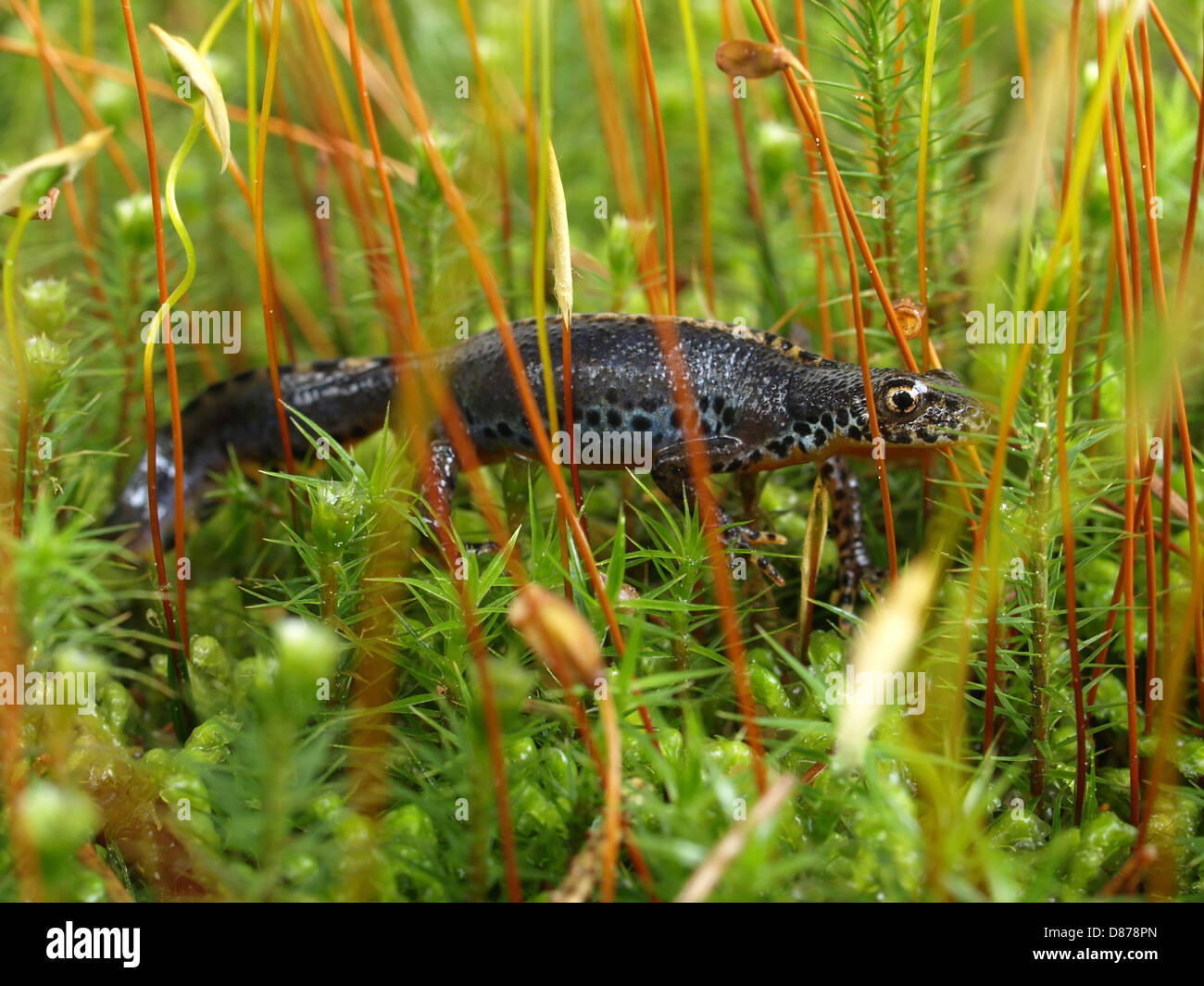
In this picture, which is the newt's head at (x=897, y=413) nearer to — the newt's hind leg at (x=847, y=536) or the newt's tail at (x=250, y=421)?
the newt's hind leg at (x=847, y=536)

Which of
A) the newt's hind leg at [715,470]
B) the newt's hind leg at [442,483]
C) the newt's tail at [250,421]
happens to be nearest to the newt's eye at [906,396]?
the newt's hind leg at [715,470]

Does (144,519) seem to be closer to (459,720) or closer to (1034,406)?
(459,720)

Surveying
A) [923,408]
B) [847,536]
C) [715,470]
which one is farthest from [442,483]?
[923,408]

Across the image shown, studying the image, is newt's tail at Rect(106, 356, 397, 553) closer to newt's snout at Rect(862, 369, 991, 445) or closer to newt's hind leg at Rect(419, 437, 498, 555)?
newt's hind leg at Rect(419, 437, 498, 555)

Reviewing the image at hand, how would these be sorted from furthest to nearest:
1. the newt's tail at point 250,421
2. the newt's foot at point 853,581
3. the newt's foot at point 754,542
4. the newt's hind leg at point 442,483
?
the newt's tail at point 250,421 < the newt's foot at point 853,581 < the newt's hind leg at point 442,483 < the newt's foot at point 754,542

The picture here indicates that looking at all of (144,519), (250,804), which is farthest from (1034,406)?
(144,519)

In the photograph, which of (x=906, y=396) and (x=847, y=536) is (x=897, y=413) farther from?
(x=847, y=536)
